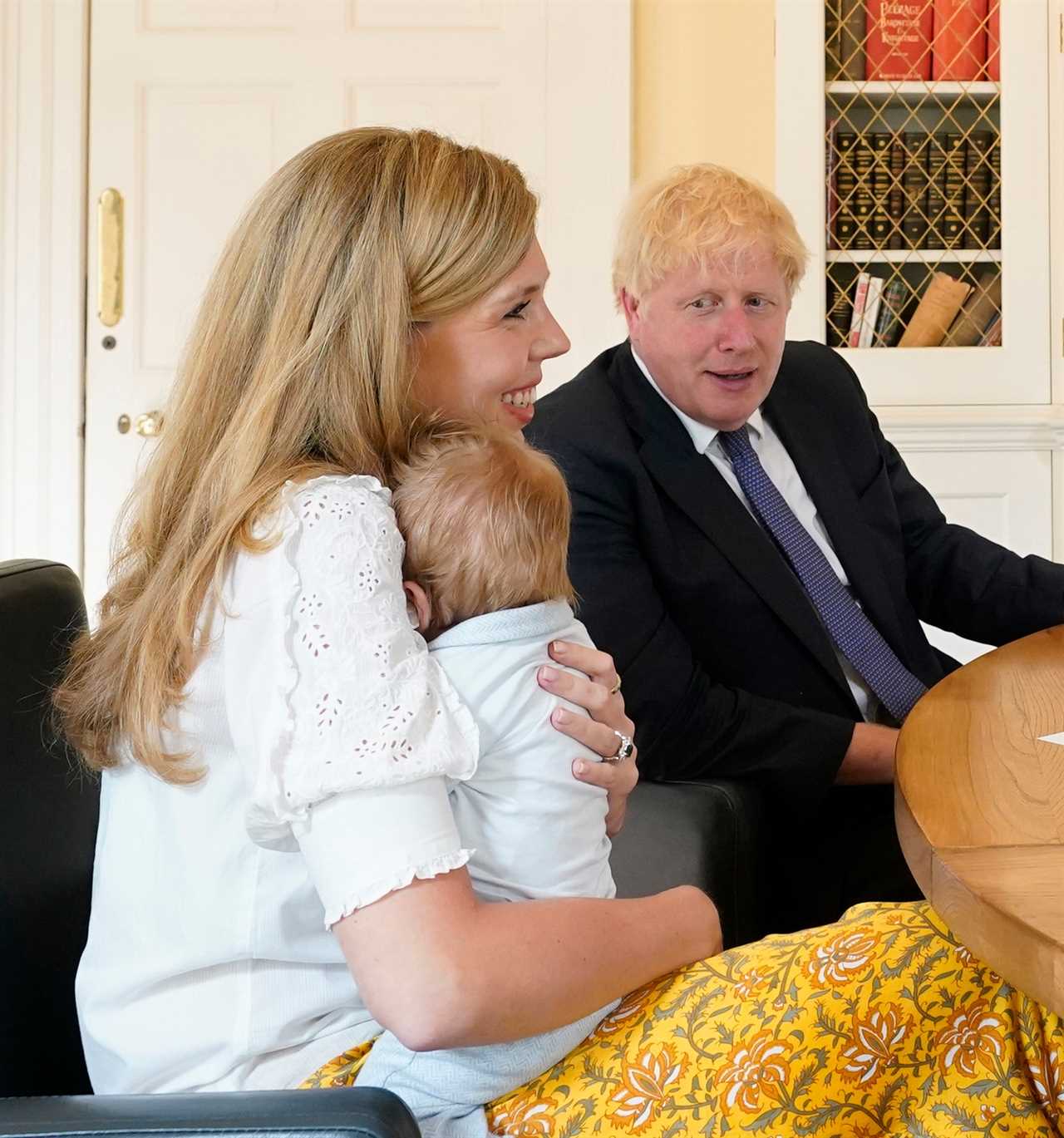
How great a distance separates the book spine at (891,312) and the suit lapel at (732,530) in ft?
4.84

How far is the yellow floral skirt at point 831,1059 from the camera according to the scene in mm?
855

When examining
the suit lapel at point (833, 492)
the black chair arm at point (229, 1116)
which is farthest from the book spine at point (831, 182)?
the black chair arm at point (229, 1116)

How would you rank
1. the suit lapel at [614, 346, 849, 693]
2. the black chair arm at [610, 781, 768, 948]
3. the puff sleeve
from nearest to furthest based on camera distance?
the puff sleeve
the black chair arm at [610, 781, 768, 948]
the suit lapel at [614, 346, 849, 693]

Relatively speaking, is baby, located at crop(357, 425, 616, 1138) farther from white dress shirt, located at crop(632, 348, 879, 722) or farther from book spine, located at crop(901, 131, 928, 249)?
book spine, located at crop(901, 131, 928, 249)

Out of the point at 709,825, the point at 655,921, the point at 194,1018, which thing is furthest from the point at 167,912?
the point at 709,825

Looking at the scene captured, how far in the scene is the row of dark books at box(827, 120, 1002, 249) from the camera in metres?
3.17

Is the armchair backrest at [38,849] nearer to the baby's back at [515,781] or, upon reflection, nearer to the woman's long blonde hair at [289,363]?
the woman's long blonde hair at [289,363]

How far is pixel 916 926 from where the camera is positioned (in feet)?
3.05

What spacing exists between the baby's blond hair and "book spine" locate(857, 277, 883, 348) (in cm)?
231

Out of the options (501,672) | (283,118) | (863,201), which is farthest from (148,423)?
(501,672)

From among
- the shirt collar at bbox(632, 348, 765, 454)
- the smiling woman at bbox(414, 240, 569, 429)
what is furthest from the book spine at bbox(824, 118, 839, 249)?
the smiling woman at bbox(414, 240, 569, 429)

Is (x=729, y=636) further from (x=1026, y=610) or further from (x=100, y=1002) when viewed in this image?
(x=100, y=1002)

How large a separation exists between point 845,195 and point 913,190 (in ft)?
0.51

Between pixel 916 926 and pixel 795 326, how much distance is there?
7.83 ft
